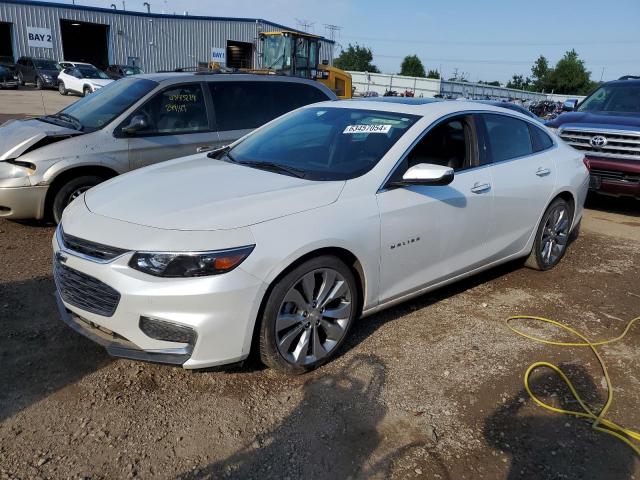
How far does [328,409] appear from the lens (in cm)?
300

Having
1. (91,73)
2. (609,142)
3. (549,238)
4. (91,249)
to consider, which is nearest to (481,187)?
(549,238)

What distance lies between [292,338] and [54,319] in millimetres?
1842

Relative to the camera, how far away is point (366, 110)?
4.22 meters

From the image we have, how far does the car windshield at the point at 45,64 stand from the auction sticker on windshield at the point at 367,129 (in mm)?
33008

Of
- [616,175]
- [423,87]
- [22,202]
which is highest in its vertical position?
[616,175]

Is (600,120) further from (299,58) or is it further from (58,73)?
(58,73)

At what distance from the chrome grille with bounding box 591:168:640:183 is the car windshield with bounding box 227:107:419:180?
16.6 ft

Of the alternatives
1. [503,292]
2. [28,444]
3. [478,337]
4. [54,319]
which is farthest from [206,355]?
[503,292]

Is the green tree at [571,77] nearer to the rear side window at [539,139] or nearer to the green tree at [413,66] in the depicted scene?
the green tree at [413,66]

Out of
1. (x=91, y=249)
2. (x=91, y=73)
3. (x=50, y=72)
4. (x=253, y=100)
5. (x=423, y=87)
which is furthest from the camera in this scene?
(x=423, y=87)

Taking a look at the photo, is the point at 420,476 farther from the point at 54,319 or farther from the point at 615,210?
the point at 615,210

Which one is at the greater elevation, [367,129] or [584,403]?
[367,129]

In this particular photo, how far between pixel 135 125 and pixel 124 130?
0.13m

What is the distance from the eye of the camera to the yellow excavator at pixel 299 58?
18.1 meters
